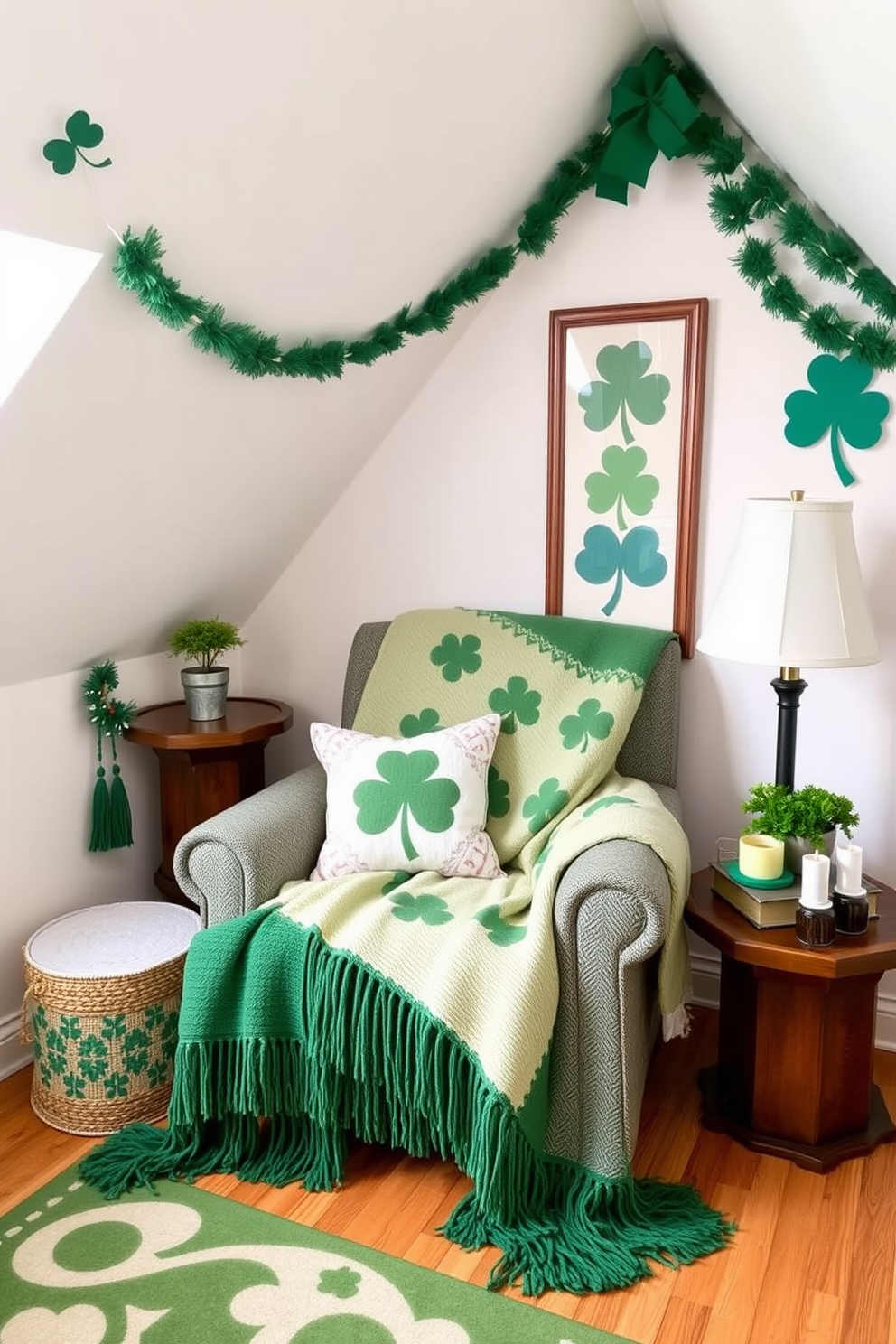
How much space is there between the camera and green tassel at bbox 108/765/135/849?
2.82m

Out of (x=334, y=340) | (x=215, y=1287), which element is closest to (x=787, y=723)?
(x=334, y=340)

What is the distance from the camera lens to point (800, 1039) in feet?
7.31

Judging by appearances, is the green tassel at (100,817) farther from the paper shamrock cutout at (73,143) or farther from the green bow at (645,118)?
the green bow at (645,118)

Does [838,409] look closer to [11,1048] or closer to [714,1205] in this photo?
[714,1205]

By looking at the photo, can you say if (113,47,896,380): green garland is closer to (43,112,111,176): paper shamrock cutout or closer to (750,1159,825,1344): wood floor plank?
(43,112,111,176): paper shamrock cutout

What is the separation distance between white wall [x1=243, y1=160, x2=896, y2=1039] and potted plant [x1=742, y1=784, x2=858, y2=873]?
0.39 m

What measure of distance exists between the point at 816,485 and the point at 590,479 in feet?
1.76

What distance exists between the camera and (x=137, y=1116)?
2396mm

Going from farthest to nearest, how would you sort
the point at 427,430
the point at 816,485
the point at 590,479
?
1. the point at 427,430
2. the point at 590,479
3. the point at 816,485

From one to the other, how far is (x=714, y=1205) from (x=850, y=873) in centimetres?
67

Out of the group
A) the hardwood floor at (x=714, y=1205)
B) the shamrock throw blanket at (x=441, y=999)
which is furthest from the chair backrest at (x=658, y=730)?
the hardwood floor at (x=714, y=1205)

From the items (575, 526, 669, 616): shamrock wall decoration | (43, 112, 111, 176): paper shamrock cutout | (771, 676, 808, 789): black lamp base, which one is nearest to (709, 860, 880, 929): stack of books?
(771, 676, 808, 789): black lamp base

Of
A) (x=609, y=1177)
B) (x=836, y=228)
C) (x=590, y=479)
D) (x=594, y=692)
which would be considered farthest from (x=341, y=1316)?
(x=836, y=228)

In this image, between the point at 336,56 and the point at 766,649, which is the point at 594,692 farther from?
the point at 336,56
